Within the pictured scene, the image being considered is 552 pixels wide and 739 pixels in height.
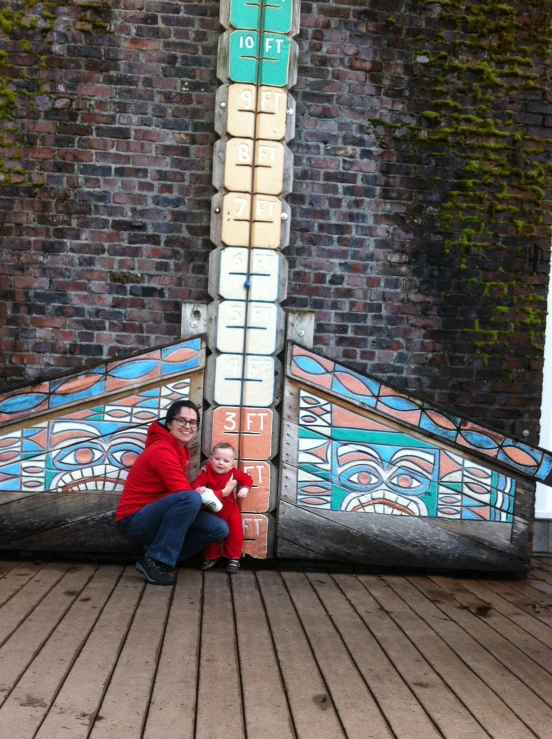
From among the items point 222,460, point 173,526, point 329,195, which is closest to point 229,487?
point 222,460

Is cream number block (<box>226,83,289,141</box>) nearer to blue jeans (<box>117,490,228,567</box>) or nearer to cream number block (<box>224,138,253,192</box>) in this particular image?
cream number block (<box>224,138,253,192</box>)

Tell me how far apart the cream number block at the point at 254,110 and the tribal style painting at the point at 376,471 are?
1.73 meters

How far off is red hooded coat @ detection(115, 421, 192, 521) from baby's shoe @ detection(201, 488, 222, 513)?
10 cm

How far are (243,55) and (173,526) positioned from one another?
305cm

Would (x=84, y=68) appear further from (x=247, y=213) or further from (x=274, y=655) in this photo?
(x=274, y=655)

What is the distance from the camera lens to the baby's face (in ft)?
16.2

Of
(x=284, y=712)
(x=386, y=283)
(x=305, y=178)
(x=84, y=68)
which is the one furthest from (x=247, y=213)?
(x=284, y=712)

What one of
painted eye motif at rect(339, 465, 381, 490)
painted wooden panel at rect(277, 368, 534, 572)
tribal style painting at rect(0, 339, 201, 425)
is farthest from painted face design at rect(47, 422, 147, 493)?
painted eye motif at rect(339, 465, 381, 490)

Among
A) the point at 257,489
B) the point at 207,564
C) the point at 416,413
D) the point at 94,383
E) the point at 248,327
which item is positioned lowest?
the point at 207,564

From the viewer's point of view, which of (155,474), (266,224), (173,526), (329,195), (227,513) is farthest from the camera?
(329,195)

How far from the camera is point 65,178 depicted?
17.2 ft

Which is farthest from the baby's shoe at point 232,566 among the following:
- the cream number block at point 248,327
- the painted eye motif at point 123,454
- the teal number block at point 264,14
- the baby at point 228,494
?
the teal number block at point 264,14

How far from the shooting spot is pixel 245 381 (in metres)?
5.22

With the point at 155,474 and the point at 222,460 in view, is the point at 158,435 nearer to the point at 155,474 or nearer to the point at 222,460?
the point at 155,474
